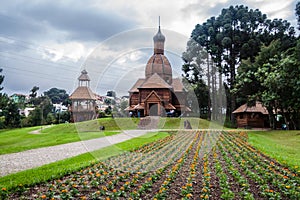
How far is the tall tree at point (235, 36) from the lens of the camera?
41.0 m

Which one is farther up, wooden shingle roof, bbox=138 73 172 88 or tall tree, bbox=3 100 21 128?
wooden shingle roof, bbox=138 73 172 88

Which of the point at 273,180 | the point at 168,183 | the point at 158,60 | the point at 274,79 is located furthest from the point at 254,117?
the point at 168,183

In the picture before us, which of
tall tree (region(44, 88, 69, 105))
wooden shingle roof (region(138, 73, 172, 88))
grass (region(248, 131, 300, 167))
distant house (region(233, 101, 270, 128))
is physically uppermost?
tall tree (region(44, 88, 69, 105))

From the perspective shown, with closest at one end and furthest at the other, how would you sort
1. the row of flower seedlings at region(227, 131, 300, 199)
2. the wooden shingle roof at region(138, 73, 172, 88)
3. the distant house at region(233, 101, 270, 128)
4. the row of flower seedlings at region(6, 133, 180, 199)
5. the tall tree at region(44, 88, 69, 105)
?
the row of flower seedlings at region(6, 133, 180, 199) → the row of flower seedlings at region(227, 131, 300, 199) → the wooden shingle roof at region(138, 73, 172, 88) → the distant house at region(233, 101, 270, 128) → the tall tree at region(44, 88, 69, 105)

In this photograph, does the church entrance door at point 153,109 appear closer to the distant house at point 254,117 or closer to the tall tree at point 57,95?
the distant house at point 254,117

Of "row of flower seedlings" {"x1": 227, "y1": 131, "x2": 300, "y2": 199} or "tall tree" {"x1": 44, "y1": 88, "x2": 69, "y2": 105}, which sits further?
"tall tree" {"x1": 44, "y1": 88, "x2": 69, "y2": 105}

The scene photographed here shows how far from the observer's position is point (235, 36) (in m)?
41.4

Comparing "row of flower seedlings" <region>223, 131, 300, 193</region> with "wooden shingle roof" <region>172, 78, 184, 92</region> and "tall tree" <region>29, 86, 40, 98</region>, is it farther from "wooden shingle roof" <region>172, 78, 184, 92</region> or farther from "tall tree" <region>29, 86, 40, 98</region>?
"tall tree" <region>29, 86, 40, 98</region>

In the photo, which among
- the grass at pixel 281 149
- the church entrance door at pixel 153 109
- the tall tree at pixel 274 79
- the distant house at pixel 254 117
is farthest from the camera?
the distant house at pixel 254 117

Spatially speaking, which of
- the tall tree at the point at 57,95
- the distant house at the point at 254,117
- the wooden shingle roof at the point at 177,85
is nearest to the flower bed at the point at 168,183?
the wooden shingle roof at the point at 177,85

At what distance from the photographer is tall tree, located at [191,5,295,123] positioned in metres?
41.0

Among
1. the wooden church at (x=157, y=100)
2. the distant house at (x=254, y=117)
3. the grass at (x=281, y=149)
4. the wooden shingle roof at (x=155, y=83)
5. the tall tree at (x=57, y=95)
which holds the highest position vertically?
the tall tree at (x=57, y=95)

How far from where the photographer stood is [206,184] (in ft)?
21.7

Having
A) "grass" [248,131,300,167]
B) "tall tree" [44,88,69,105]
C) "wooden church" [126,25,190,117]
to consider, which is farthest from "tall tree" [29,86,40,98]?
"grass" [248,131,300,167]
